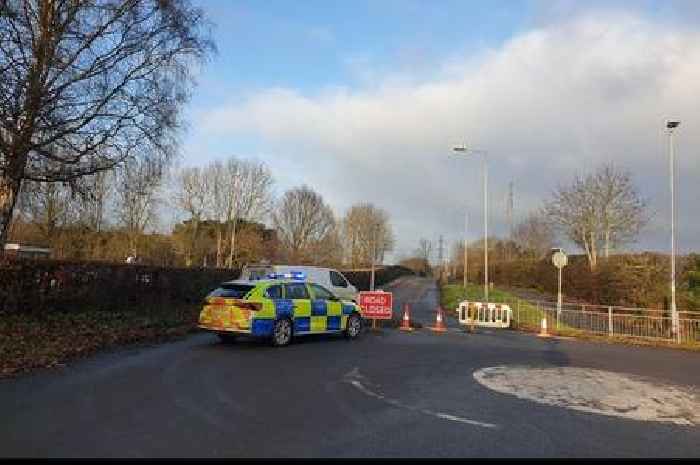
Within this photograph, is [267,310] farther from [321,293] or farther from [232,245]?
[232,245]

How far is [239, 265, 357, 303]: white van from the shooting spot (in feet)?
78.9

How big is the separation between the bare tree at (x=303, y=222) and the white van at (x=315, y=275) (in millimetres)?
52608

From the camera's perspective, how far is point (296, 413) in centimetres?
847

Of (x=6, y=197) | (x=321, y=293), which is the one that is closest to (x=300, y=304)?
(x=321, y=293)

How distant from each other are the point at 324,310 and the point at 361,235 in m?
76.0

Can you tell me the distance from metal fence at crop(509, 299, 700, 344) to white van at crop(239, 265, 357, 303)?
22.8 ft

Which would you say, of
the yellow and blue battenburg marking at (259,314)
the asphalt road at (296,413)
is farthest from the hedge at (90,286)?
the asphalt road at (296,413)

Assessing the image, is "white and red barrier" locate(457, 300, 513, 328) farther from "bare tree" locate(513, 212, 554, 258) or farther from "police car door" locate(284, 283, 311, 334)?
"bare tree" locate(513, 212, 554, 258)

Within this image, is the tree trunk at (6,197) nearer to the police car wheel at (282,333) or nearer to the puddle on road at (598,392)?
the police car wheel at (282,333)

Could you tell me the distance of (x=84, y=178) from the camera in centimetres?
2070

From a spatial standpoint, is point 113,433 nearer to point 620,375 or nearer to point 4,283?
point 620,375

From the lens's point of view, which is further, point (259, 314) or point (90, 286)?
point (90, 286)

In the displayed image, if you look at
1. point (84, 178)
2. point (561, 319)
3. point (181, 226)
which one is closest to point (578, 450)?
point (84, 178)

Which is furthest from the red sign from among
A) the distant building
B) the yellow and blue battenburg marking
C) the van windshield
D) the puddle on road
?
the distant building
